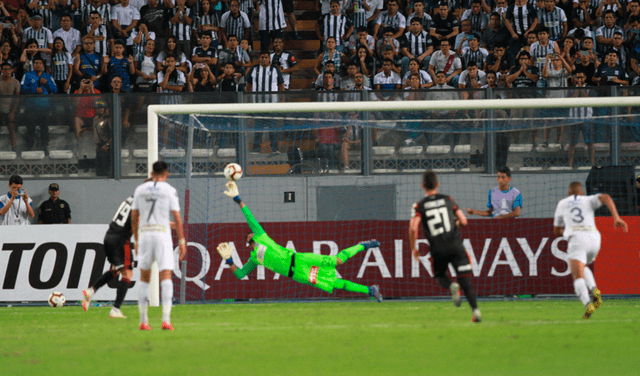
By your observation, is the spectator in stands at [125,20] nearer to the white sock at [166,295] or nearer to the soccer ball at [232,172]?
the soccer ball at [232,172]

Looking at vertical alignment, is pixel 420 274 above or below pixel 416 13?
below

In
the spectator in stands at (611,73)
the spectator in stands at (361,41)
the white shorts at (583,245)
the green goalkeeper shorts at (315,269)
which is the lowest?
the green goalkeeper shorts at (315,269)

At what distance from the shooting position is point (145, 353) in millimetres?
6664

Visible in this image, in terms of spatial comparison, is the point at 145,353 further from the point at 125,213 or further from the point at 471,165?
the point at 471,165

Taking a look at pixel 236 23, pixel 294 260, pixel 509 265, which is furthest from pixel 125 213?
pixel 236 23

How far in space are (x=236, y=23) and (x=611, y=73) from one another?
8.18 meters

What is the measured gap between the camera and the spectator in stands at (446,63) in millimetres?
16209

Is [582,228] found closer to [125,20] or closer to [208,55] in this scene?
[208,55]

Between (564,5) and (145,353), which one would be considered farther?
(564,5)

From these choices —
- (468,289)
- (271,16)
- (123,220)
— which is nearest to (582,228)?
(468,289)

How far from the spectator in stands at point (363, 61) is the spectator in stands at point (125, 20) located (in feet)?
16.7

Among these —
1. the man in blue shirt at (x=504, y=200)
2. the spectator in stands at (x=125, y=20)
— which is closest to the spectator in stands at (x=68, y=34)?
the spectator in stands at (x=125, y=20)

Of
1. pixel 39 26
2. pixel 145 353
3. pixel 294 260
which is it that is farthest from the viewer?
pixel 39 26

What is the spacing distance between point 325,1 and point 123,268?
9.99 meters
